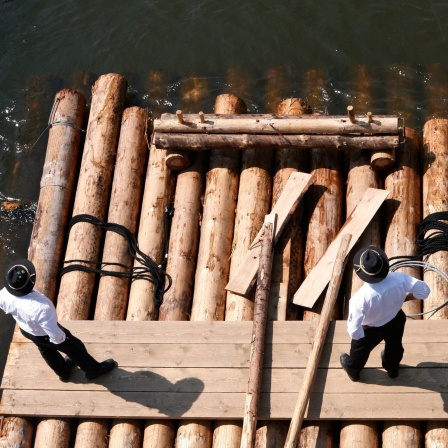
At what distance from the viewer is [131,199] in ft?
40.5

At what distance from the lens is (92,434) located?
32.8ft

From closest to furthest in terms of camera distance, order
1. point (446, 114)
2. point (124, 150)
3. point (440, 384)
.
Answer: point (440, 384), point (124, 150), point (446, 114)

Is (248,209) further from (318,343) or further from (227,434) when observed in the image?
(227,434)

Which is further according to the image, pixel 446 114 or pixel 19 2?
pixel 19 2

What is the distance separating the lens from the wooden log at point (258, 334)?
939cm

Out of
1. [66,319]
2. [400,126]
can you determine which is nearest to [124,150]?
[66,319]

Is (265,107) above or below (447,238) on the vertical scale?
above

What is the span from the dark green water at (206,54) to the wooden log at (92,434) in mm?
5127

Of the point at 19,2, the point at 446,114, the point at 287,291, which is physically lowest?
the point at 287,291

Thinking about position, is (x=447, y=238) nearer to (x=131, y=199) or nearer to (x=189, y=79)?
(x=131, y=199)

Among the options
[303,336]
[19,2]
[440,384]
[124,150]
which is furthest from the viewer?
[19,2]

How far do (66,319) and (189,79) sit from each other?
679cm

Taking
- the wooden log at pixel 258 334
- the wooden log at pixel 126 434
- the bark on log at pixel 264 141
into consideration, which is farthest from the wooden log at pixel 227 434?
the bark on log at pixel 264 141

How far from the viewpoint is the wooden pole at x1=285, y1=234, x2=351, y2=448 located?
9.25 metres
